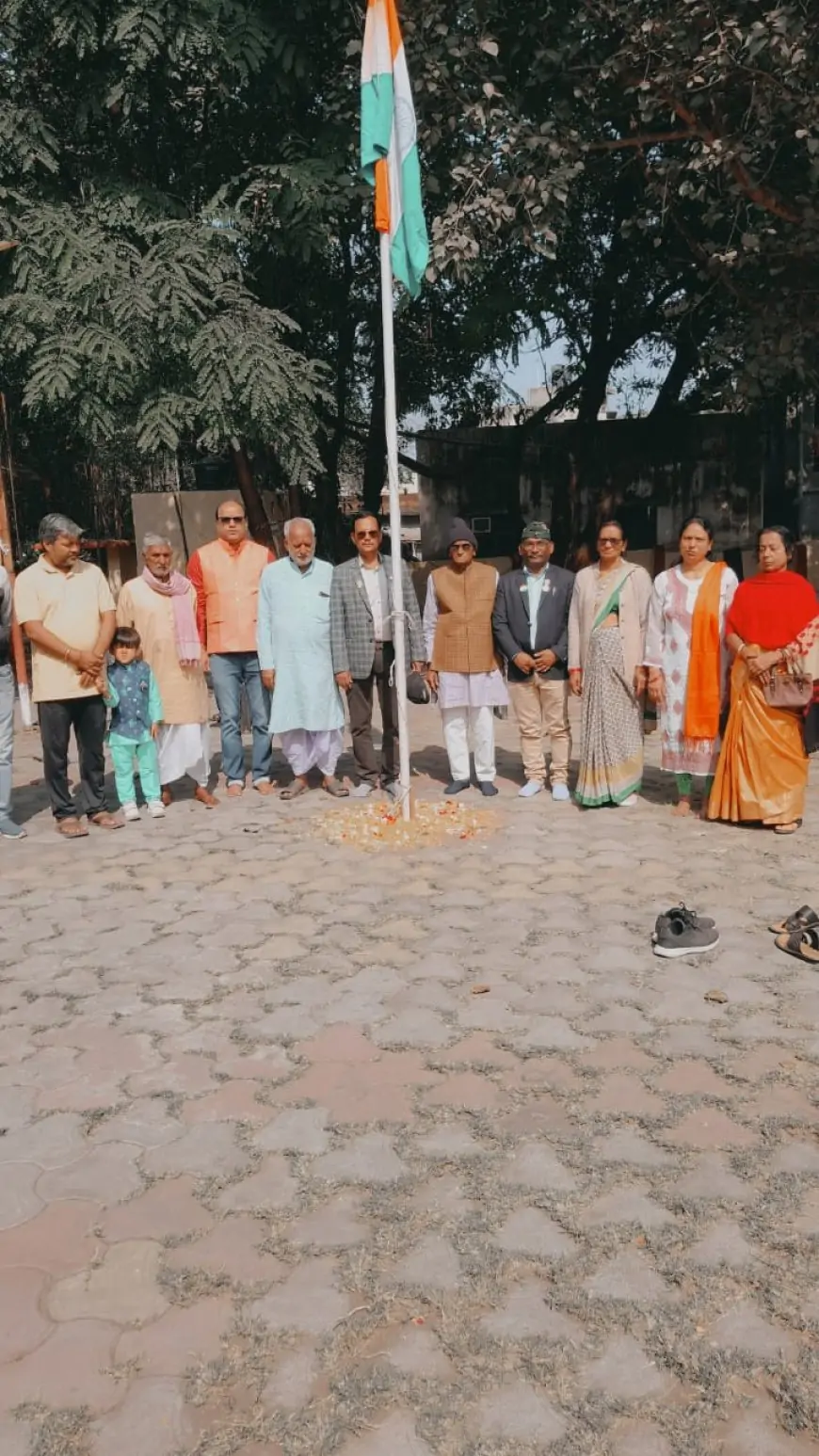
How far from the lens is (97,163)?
Result: 11453 mm

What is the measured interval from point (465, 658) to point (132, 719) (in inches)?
83.4

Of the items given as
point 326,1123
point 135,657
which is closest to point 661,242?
point 135,657

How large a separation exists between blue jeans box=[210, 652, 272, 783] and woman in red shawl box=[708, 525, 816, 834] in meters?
3.06

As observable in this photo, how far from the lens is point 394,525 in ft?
21.6

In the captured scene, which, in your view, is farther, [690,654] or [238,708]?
[238,708]

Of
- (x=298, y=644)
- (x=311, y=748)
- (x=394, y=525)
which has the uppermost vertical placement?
(x=394, y=525)

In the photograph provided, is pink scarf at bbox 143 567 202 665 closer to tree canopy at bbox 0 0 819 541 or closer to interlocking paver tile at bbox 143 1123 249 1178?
tree canopy at bbox 0 0 819 541

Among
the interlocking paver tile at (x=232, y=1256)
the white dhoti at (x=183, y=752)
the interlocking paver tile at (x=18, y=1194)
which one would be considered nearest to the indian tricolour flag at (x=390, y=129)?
the white dhoti at (x=183, y=752)

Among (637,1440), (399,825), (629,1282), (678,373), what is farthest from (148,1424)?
(678,373)

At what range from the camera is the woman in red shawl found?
6.34 m

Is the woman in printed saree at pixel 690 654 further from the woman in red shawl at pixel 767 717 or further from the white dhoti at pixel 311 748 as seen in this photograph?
the white dhoti at pixel 311 748

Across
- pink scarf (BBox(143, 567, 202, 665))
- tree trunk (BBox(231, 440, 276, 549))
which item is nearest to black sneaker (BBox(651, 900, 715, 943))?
pink scarf (BBox(143, 567, 202, 665))

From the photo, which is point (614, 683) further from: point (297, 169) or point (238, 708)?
point (297, 169)

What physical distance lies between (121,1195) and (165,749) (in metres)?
4.63
